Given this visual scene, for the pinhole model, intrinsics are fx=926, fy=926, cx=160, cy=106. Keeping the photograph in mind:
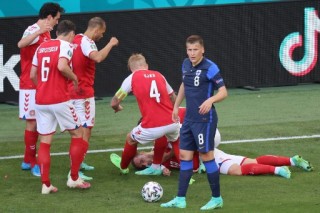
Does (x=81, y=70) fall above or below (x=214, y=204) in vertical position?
above

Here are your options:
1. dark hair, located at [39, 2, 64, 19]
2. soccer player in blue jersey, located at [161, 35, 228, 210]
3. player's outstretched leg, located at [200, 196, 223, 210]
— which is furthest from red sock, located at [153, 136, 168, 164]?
dark hair, located at [39, 2, 64, 19]

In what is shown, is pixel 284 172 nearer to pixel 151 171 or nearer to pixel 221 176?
pixel 221 176

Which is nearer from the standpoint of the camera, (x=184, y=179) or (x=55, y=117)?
(x=184, y=179)

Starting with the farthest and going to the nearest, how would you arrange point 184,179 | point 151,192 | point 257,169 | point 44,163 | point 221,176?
point 221,176 < point 257,169 < point 44,163 < point 151,192 < point 184,179

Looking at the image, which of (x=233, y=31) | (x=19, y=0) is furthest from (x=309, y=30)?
(x=19, y=0)

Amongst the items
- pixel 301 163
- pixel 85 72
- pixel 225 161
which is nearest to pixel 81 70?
pixel 85 72

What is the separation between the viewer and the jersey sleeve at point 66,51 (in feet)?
40.0

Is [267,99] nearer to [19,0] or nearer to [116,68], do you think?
[116,68]

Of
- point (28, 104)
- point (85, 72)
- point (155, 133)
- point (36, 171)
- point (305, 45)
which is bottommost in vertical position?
point (36, 171)

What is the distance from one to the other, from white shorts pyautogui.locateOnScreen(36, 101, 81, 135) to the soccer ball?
1.47 m

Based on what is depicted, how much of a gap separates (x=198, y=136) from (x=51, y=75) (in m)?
2.30

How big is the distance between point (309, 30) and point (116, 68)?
443 cm

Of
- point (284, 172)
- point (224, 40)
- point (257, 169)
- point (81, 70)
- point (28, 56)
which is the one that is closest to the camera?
point (284, 172)

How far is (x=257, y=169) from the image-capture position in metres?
13.0
